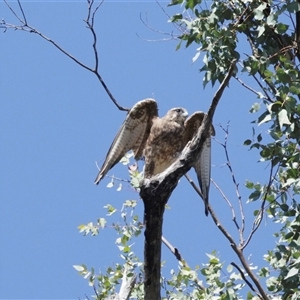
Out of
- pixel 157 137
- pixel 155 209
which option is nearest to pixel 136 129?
pixel 157 137

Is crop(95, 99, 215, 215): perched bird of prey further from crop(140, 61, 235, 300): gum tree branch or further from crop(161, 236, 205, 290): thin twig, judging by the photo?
crop(140, 61, 235, 300): gum tree branch

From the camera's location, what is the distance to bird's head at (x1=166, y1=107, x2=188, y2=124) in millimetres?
5730

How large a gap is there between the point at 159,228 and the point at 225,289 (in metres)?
0.68

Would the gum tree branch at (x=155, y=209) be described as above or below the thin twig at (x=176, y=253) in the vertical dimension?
below

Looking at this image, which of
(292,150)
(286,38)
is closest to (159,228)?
(292,150)

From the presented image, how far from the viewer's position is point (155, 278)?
12.7ft

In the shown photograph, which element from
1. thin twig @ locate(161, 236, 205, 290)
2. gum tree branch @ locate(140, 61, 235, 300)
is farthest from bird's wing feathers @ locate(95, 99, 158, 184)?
gum tree branch @ locate(140, 61, 235, 300)

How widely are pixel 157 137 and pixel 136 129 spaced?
27 centimetres

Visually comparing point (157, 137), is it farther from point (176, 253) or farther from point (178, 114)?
point (176, 253)

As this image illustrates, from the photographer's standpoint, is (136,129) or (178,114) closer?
(136,129)

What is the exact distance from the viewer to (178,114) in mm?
5758

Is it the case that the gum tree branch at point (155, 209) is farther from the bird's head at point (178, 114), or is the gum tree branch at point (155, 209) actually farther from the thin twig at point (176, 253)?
the bird's head at point (178, 114)

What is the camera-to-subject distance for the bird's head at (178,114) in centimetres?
573

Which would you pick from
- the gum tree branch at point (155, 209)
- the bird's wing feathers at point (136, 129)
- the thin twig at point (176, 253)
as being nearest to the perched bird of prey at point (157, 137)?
the bird's wing feathers at point (136, 129)
